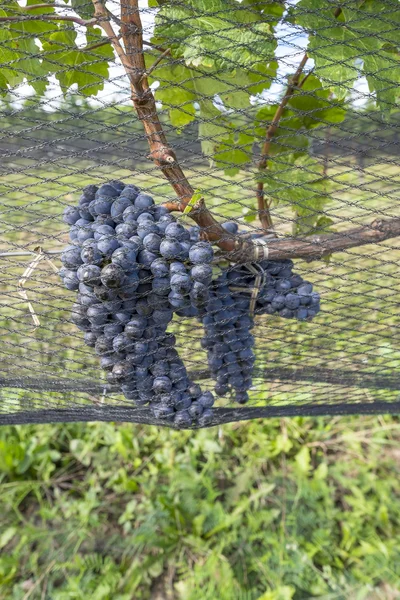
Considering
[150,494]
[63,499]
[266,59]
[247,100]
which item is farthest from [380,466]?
[266,59]

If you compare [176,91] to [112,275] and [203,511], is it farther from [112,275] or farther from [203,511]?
[203,511]

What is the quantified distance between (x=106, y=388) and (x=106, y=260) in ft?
1.14

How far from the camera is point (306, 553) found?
Result: 5.53ft

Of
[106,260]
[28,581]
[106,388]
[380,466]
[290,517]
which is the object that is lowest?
[28,581]

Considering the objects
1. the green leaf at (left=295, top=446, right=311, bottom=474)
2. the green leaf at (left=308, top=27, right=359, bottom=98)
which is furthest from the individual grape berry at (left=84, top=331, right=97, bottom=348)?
the green leaf at (left=295, top=446, right=311, bottom=474)

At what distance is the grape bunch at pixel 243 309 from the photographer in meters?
0.95

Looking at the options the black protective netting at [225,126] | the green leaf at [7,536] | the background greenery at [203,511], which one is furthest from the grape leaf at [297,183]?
the green leaf at [7,536]

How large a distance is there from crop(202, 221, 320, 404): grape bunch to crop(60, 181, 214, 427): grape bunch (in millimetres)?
89

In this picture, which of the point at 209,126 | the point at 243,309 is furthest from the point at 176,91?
the point at 243,309

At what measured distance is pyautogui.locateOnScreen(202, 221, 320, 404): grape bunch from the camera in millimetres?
955

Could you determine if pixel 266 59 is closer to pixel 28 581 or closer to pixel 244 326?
pixel 244 326

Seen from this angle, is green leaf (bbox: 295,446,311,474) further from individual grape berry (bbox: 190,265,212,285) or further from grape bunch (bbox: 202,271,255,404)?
individual grape berry (bbox: 190,265,212,285)

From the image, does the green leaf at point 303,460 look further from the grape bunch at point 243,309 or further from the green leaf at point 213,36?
Answer: the green leaf at point 213,36

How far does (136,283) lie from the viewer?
0.75 m
